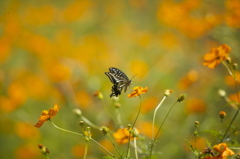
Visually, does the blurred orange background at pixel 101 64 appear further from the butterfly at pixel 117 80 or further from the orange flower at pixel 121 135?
the orange flower at pixel 121 135

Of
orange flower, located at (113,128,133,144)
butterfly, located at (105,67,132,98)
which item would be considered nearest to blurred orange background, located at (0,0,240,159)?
butterfly, located at (105,67,132,98)

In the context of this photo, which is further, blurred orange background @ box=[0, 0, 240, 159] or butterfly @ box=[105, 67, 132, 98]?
blurred orange background @ box=[0, 0, 240, 159]

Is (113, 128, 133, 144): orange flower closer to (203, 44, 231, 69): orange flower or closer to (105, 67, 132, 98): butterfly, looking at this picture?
(105, 67, 132, 98): butterfly

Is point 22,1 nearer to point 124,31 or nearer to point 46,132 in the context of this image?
point 124,31

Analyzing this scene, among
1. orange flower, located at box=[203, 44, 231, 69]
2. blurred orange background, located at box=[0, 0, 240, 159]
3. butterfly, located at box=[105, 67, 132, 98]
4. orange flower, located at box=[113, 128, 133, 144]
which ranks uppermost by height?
blurred orange background, located at box=[0, 0, 240, 159]

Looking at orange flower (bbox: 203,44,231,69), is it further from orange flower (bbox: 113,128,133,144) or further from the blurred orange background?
orange flower (bbox: 113,128,133,144)

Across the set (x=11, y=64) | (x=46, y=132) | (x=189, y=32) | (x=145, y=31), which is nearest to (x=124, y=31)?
(x=145, y=31)

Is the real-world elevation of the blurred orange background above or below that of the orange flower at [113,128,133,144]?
above

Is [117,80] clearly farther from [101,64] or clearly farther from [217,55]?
[101,64]

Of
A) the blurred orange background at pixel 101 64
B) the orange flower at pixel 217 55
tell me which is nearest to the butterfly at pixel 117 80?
the blurred orange background at pixel 101 64

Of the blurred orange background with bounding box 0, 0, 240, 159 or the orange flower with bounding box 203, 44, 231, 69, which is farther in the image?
the blurred orange background with bounding box 0, 0, 240, 159

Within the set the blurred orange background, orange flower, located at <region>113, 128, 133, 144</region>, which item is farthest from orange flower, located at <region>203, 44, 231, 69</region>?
orange flower, located at <region>113, 128, 133, 144</region>
